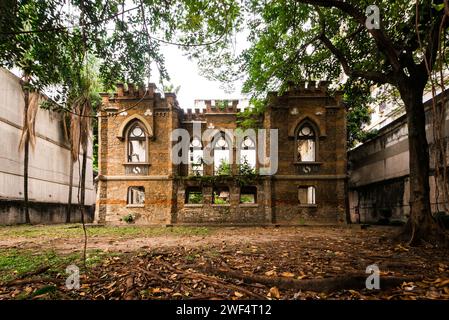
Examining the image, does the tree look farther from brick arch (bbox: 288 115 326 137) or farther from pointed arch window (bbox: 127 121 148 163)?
pointed arch window (bbox: 127 121 148 163)

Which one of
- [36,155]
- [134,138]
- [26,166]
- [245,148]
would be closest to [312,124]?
[245,148]

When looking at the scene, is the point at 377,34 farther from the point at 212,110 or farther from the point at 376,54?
the point at 212,110

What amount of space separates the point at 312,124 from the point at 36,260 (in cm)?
1381

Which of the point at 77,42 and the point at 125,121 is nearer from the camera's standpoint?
the point at 77,42

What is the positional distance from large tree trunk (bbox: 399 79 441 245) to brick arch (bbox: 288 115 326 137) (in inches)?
295

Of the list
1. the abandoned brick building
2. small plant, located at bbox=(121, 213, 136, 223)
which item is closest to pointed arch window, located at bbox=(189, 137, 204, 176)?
the abandoned brick building

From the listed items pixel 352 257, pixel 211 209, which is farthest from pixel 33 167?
pixel 352 257

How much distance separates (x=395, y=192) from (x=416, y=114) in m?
7.69

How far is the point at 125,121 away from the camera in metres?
15.1

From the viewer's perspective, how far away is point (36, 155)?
16.6 metres

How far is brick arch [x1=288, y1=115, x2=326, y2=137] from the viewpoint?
48.3 feet

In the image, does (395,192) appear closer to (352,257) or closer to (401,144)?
(401,144)

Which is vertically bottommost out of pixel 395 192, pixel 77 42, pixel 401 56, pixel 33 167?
pixel 395 192
